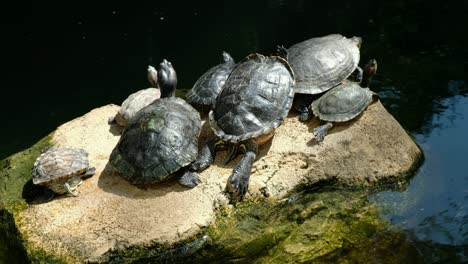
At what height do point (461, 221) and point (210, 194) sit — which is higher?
point (210, 194)

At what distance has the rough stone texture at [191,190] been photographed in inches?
173

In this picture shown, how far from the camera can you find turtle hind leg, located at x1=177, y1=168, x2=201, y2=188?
468cm

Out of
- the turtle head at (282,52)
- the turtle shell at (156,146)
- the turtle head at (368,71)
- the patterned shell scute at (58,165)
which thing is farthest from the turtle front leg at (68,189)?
the turtle head at (368,71)

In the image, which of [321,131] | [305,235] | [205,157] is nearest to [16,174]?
[205,157]

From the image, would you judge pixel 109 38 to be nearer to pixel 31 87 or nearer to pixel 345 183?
pixel 31 87

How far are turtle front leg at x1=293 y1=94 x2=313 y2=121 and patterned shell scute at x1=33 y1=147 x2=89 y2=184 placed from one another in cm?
247

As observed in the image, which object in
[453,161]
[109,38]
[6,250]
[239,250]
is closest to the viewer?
[239,250]

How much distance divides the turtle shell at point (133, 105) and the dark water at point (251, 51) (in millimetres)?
2309

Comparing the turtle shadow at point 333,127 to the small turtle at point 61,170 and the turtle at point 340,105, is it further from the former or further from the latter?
the small turtle at point 61,170

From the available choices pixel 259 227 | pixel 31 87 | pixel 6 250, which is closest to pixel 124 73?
pixel 31 87

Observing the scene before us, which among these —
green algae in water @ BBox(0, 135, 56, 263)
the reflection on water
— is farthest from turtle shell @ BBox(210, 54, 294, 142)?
green algae in water @ BBox(0, 135, 56, 263)

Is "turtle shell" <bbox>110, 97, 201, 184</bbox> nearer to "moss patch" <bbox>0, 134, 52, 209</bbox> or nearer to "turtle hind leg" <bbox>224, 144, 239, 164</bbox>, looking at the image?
"turtle hind leg" <bbox>224, 144, 239, 164</bbox>

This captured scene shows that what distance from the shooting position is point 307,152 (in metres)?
4.97

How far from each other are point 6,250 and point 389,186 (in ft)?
13.5
